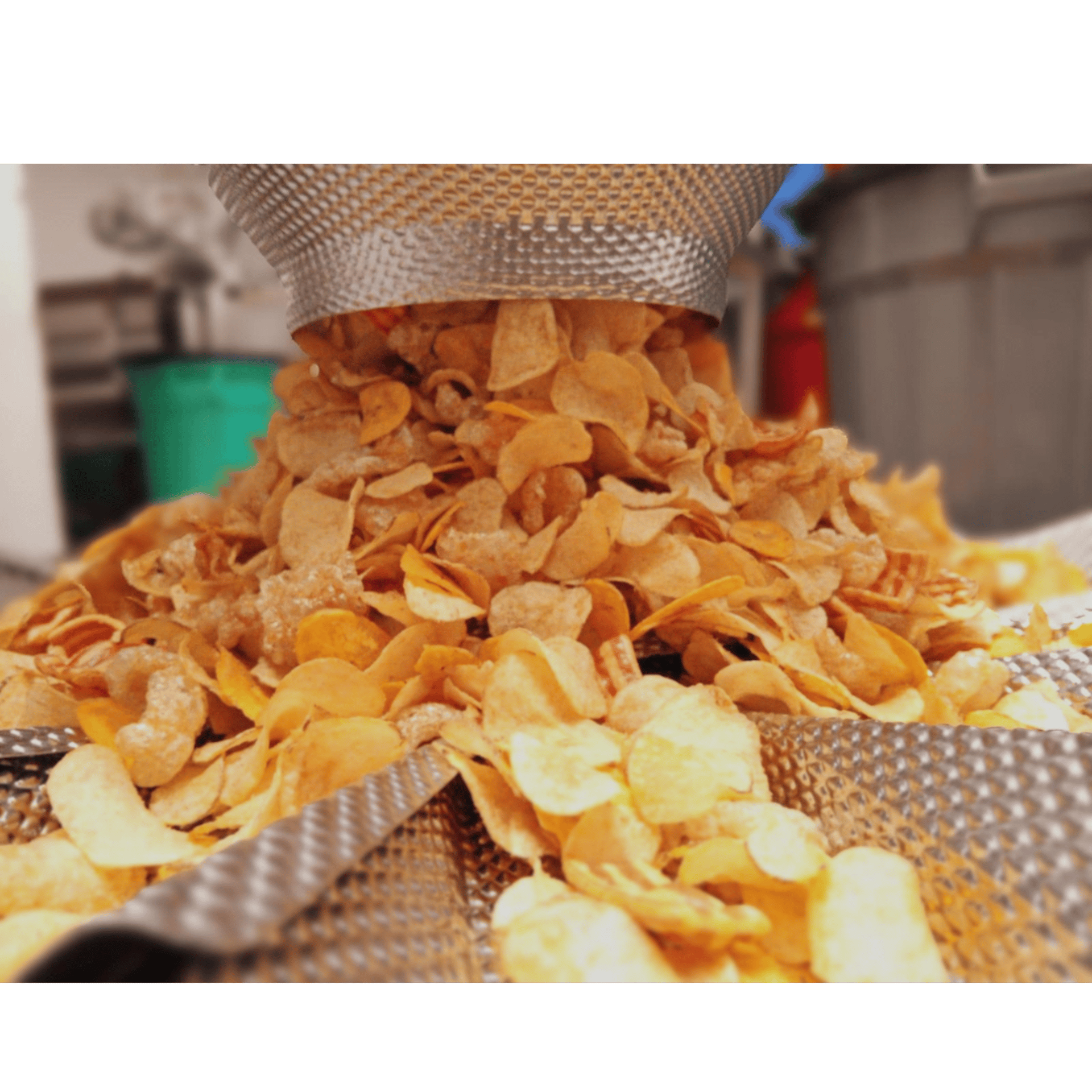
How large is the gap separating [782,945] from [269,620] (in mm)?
289

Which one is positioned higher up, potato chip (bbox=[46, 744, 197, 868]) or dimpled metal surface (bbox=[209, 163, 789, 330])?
dimpled metal surface (bbox=[209, 163, 789, 330])

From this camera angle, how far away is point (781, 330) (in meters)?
1.10

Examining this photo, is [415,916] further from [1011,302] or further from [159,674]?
[1011,302]

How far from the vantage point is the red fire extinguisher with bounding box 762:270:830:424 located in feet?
3.60

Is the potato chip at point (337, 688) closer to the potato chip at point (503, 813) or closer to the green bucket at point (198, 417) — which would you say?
the potato chip at point (503, 813)

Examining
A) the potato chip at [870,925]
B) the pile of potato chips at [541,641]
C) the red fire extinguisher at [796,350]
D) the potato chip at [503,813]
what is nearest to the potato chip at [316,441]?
the pile of potato chips at [541,641]

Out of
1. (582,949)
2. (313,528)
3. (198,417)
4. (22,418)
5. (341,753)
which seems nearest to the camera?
(582,949)

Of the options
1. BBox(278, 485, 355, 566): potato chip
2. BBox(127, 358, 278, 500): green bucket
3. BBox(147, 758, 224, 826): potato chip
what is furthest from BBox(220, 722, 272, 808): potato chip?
BBox(127, 358, 278, 500): green bucket

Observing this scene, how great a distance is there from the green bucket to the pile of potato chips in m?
0.18

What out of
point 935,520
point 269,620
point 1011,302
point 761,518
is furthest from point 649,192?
point 1011,302

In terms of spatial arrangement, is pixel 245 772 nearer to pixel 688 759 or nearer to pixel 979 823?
pixel 688 759

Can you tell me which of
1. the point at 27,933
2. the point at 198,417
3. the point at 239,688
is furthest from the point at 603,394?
the point at 198,417

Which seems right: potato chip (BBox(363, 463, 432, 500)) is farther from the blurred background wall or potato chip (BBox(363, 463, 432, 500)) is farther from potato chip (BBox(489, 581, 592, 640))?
the blurred background wall

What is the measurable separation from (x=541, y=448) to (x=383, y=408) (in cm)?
10
